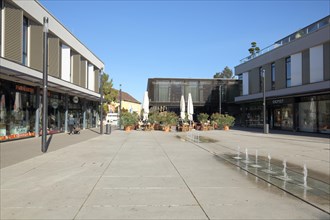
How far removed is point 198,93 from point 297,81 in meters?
26.3

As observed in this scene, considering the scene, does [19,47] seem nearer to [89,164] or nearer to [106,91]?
[89,164]

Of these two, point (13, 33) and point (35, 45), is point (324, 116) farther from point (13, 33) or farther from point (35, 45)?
point (13, 33)

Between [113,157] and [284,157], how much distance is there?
22.4ft

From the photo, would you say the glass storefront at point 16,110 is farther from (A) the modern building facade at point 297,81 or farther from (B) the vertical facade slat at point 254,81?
(B) the vertical facade slat at point 254,81

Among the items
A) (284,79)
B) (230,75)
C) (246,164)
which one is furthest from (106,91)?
(230,75)

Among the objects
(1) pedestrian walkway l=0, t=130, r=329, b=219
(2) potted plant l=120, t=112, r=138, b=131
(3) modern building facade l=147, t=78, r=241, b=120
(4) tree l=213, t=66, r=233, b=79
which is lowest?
(1) pedestrian walkway l=0, t=130, r=329, b=219

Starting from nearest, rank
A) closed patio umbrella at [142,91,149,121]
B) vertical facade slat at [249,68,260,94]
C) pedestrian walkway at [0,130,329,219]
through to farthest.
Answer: pedestrian walkway at [0,130,329,219]
closed patio umbrella at [142,91,149,121]
vertical facade slat at [249,68,260,94]

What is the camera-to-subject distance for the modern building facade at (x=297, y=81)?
32.9m

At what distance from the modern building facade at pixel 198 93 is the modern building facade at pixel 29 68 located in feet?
88.8

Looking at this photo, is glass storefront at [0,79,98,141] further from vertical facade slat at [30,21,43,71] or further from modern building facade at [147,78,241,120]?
modern building facade at [147,78,241,120]

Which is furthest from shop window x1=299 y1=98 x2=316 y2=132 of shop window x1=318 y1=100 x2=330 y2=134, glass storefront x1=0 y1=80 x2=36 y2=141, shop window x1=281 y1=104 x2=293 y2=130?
glass storefront x1=0 y1=80 x2=36 y2=141

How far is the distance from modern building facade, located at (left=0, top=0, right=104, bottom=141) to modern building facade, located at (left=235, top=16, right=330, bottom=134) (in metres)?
22.3

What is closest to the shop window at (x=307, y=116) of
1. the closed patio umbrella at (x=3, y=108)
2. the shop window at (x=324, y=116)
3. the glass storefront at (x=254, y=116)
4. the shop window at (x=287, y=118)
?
the shop window at (x=324, y=116)

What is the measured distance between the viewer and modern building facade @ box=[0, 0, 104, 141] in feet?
64.1
